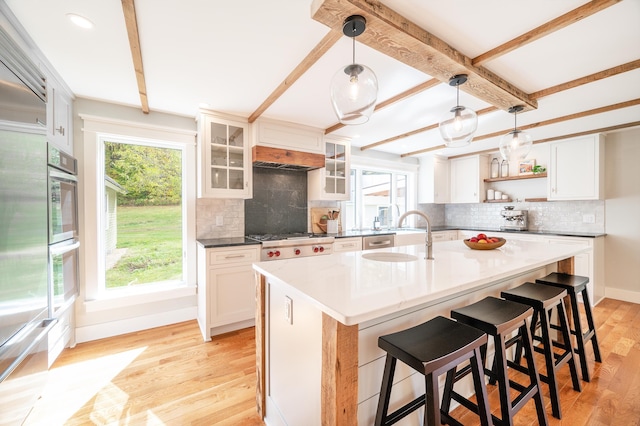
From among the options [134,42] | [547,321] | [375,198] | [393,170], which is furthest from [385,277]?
[393,170]

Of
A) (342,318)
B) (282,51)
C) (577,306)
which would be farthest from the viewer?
(577,306)

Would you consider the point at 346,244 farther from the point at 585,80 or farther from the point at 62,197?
the point at 62,197

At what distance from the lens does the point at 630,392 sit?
1804 millimetres

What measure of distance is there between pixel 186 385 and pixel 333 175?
2828 mm

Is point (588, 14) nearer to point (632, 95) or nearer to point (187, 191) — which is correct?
point (632, 95)

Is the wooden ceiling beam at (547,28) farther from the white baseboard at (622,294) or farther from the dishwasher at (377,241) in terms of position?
the white baseboard at (622,294)

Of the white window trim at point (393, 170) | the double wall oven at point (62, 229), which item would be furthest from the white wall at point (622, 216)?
the double wall oven at point (62, 229)

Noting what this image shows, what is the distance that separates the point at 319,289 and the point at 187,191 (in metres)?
2.51

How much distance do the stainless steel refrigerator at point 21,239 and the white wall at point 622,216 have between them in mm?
5991

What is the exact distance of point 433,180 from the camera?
4992mm

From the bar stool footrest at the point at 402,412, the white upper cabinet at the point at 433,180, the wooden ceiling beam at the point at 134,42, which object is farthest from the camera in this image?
the white upper cabinet at the point at 433,180

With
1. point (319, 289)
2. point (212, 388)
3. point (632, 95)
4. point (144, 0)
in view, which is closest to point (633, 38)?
point (632, 95)

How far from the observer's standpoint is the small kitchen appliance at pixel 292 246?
113 inches

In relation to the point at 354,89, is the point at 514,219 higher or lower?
lower
